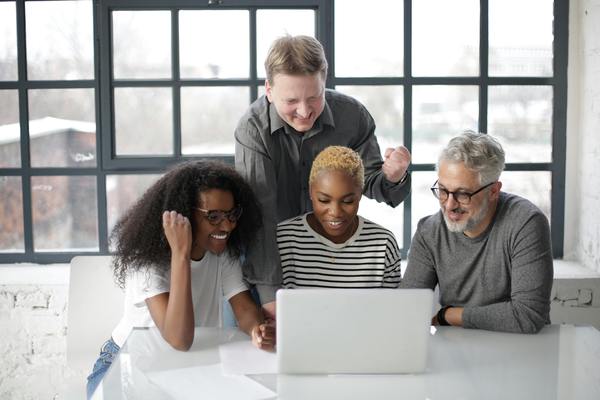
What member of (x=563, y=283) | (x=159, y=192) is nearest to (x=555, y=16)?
(x=563, y=283)

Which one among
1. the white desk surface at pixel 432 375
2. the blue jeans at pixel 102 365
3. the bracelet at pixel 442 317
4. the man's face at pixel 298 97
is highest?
the man's face at pixel 298 97

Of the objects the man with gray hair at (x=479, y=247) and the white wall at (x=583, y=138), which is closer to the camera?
the man with gray hair at (x=479, y=247)

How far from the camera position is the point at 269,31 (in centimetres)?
341

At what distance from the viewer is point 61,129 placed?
3.47 meters

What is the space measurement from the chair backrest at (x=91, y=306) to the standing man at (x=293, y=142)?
585 millimetres

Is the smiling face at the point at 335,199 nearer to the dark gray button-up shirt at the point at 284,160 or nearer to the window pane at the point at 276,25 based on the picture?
the dark gray button-up shirt at the point at 284,160

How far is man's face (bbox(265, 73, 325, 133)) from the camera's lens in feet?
7.14

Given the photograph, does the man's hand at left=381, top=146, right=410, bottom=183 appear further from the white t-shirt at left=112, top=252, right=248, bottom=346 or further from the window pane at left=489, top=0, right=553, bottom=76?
the window pane at left=489, top=0, right=553, bottom=76

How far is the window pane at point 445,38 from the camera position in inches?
135

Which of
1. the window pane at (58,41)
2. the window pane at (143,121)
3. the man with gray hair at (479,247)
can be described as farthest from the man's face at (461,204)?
the window pane at (58,41)

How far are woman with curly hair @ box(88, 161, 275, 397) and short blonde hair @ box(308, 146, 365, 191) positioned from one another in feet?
0.69

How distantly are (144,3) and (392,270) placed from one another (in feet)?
5.78

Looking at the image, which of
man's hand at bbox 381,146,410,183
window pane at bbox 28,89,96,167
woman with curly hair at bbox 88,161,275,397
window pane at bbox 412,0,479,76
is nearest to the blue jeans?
woman with curly hair at bbox 88,161,275,397

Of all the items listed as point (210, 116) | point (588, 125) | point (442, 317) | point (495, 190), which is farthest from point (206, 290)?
point (588, 125)
